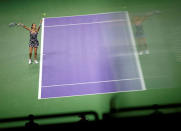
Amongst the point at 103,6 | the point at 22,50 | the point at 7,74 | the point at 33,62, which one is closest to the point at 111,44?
the point at 103,6

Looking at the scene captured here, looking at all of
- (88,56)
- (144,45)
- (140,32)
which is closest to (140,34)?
(140,32)

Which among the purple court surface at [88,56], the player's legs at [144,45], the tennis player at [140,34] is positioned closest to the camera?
the purple court surface at [88,56]

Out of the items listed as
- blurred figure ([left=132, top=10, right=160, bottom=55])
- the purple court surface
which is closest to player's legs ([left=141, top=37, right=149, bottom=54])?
blurred figure ([left=132, top=10, right=160, bottom=55])

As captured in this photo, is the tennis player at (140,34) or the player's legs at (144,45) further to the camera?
the tennis player at (140,34)

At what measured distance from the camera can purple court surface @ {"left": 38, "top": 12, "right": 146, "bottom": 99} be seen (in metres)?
4.88

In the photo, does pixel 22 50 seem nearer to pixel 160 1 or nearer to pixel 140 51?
pixel 140 51

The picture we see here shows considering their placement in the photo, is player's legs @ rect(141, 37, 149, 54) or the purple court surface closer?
the purple court surface

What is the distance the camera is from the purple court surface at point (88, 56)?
16.0 feet

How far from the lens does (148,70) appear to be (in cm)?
487

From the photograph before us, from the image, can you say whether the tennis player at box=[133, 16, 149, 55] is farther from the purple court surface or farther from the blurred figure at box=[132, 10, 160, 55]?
the purple court surface

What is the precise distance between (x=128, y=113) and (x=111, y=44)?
2663 mm

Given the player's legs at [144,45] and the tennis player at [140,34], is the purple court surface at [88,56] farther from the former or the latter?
the player's legs at [144,45]

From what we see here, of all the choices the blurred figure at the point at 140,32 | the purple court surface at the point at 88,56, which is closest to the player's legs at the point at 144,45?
the blurred figure at the point at 140,32

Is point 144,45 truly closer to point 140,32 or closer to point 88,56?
point 140,32
